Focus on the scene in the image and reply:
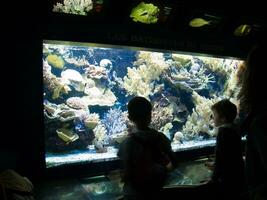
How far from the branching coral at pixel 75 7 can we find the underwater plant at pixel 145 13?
516 millimetres

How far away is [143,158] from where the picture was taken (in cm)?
190

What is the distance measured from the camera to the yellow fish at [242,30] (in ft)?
13.7

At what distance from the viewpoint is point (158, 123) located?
366 centimetres

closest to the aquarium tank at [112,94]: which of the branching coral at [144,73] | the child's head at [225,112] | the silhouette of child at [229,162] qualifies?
the branching coral at [144,73]

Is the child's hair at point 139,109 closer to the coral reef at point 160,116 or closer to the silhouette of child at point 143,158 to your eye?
the silhouette of child at point 143,158

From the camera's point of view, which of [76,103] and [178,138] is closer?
[76,103]

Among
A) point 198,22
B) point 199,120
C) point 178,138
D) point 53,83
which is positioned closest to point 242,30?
point 198,22

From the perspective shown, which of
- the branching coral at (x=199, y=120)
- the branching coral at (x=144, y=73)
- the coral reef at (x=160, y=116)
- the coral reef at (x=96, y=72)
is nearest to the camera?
the coral reef at (x=96, y=72)

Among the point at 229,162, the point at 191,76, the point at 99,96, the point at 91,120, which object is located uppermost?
the point at 191,76

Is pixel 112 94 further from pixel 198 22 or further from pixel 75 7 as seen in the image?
pixel 198 22

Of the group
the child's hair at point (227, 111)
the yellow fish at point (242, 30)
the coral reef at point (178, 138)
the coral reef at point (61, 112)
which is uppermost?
the yellow fish at point (242, 30)

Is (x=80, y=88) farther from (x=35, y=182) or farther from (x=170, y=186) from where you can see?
(x=170, y=186)

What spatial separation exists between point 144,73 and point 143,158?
5.84 feet

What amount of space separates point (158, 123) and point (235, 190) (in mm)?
1325
